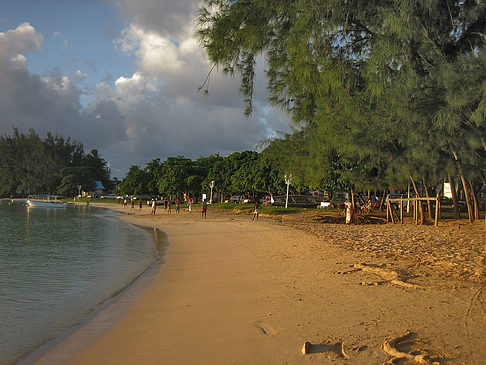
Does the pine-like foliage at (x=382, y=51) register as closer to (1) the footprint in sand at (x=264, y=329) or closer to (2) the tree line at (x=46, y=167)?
(1) the footprint in sand at (x=264, y=329)

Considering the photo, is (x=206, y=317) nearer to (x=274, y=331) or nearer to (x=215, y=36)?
(x=274, y=331)

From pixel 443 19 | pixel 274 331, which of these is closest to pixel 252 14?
pixel 443 19

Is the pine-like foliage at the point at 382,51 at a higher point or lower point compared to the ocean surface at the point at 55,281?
higher

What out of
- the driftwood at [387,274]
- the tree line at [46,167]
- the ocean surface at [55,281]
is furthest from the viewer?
the tree line at [46,167]

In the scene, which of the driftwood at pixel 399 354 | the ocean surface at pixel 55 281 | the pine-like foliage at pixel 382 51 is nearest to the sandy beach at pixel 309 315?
the driftwood at pixel 399 354

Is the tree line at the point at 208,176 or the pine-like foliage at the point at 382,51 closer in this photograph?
the pine-like foliage at the point at 382,51

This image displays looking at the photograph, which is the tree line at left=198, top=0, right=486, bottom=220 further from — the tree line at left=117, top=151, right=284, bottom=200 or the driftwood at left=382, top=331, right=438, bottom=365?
the tree line at left=117, top=151, right=284, bottom=200

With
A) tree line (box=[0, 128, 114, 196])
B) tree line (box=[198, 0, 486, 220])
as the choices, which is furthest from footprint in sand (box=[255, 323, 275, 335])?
tree line (box=[0, 128, 114, 196])

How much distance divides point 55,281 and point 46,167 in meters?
120

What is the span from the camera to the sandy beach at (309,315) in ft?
13.5

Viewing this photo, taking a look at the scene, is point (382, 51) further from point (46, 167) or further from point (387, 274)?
point (46, 167)

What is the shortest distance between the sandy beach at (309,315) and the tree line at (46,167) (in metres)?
108

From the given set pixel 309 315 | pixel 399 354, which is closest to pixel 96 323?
pixel 309 315

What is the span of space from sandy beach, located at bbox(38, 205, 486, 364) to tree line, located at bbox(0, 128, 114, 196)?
108 meters
